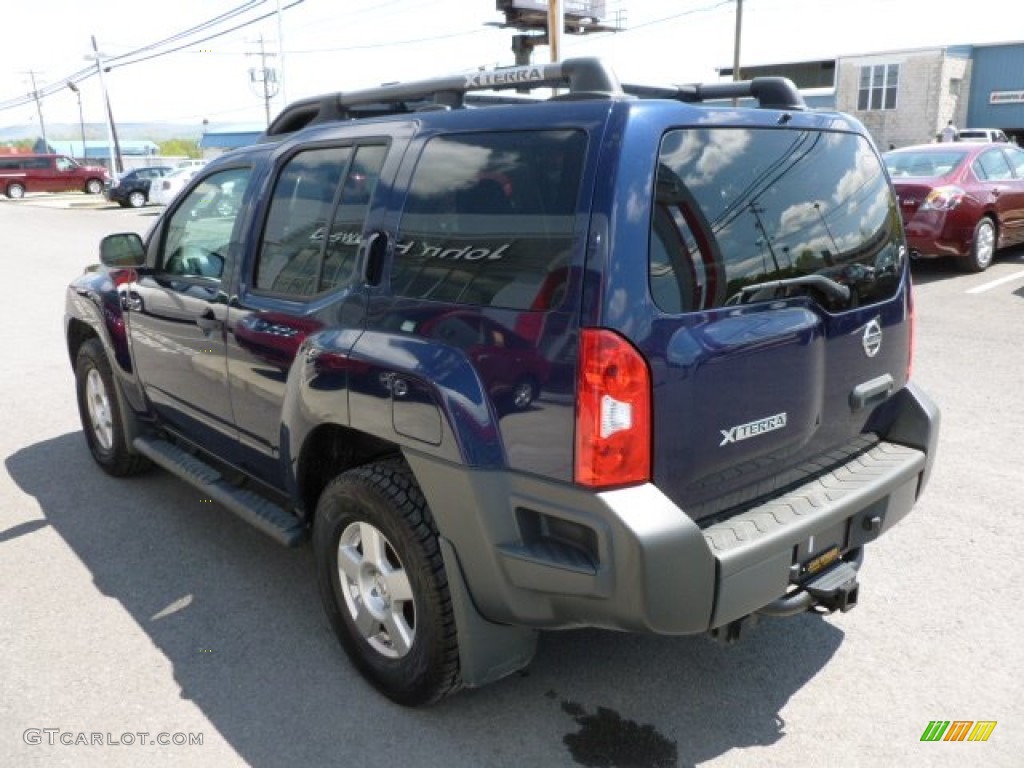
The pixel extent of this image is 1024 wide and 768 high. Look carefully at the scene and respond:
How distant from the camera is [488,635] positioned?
2.73 meters

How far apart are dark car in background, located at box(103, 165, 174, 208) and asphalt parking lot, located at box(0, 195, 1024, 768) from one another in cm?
3237

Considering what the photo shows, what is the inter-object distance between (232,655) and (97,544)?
54.9 inches

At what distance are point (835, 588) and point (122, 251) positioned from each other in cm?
366

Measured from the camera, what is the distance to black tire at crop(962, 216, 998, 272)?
1084 centimetres

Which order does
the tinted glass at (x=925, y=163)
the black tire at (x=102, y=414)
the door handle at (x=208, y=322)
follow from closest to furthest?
the door handle at (x=208, y=322)
the black tire at (x=102, y=414)
the tinted glass at (x=925, y=163)

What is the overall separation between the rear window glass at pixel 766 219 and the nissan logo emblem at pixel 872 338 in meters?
0.09

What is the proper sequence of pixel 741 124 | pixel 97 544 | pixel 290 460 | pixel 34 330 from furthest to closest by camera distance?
pixel 34 330 < pixel 97 544 < pixel 290 460 < pixel 741 124

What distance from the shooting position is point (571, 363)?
7.69ft

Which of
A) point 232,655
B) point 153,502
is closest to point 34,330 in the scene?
point 153,502

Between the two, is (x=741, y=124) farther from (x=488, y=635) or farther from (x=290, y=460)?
(x=290, y=460)


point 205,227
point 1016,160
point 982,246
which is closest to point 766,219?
point 205,227

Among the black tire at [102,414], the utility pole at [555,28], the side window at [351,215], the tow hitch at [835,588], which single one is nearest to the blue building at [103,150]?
the utility pole at [555,28]

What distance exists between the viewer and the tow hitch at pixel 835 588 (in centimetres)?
272

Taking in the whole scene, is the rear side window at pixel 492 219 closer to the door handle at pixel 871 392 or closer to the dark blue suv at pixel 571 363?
the dark blue suv at pixel 571 363
